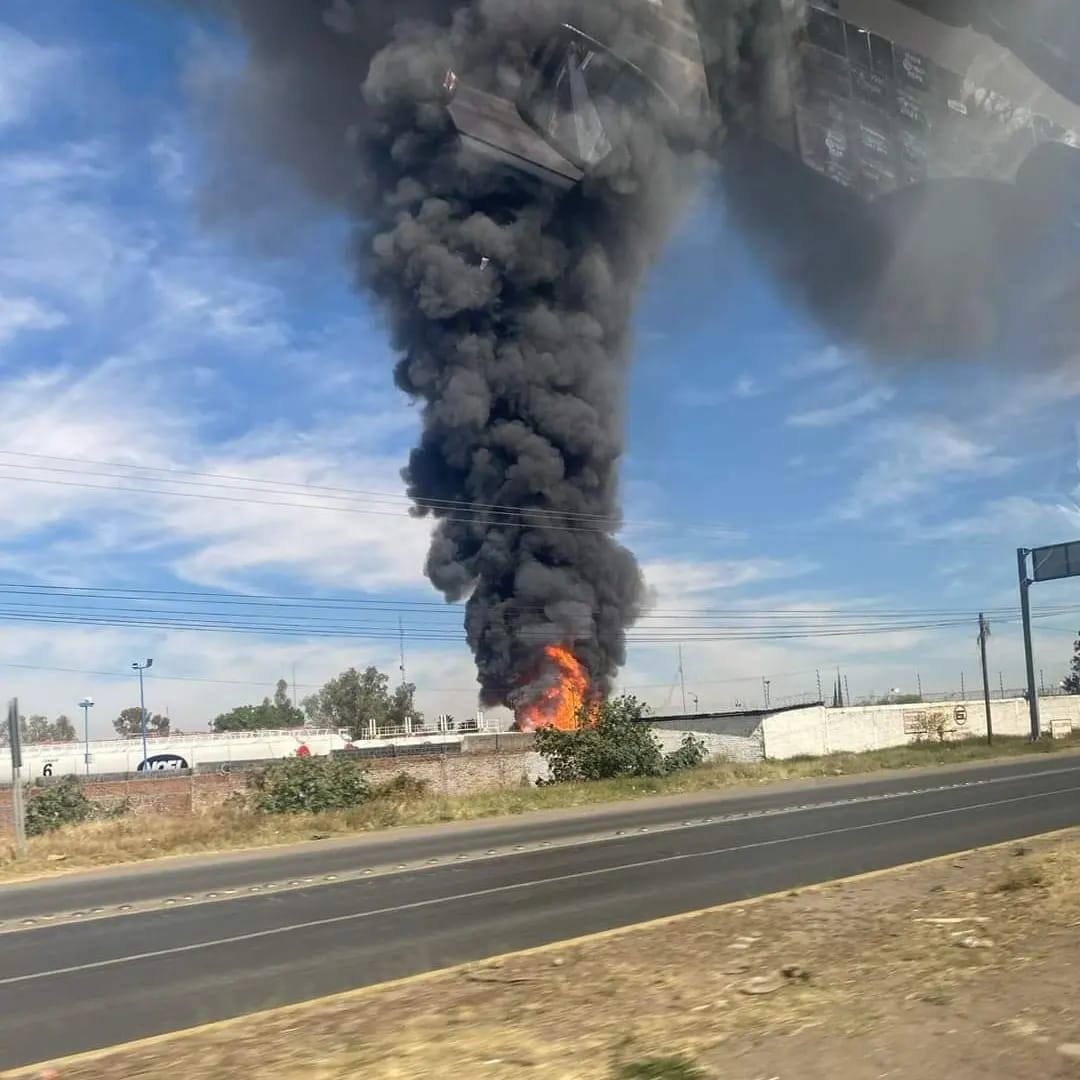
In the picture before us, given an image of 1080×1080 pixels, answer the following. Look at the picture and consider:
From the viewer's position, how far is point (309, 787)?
27.0 m

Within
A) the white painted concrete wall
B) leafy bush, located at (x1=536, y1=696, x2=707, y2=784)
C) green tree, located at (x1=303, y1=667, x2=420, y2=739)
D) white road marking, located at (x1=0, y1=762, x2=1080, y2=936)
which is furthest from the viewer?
green tree, located at (x1=303, y1=667, x2=420, y2=739)

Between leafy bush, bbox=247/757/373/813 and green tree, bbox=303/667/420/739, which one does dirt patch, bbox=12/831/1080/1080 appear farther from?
green tree, bbox=303/667/420/739

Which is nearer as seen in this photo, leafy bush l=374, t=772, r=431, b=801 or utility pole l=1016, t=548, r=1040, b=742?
leafy bush l=374, t=772, r=431, b=801

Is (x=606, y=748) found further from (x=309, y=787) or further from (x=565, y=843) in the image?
(x=565, y=843)

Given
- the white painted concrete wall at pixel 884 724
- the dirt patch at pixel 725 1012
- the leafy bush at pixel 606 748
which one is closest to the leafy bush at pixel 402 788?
the leafy bush at pixel 606 748

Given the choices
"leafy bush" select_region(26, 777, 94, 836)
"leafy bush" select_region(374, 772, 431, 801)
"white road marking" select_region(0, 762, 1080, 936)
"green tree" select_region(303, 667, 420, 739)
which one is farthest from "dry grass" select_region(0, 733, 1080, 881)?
"green tree" select_region(303, 667, 420, 739)

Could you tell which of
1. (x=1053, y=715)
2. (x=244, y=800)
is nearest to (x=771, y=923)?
(x=244, y=800)

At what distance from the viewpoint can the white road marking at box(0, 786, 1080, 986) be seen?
8.83m

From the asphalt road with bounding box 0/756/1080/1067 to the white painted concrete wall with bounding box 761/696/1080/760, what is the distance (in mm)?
22400

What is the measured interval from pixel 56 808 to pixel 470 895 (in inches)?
705

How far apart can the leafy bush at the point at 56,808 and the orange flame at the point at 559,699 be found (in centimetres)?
2128

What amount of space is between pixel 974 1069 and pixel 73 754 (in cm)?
6410

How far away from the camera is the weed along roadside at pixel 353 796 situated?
68.6ft

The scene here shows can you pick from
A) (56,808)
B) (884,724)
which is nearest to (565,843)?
(56,808)
